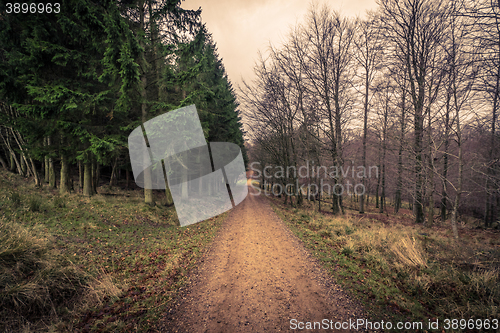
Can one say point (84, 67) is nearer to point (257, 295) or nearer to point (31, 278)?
point (31, 278)

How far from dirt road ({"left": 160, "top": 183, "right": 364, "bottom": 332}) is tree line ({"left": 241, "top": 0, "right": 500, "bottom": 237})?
6481mm

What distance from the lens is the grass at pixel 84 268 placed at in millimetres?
2924

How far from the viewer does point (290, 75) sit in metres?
13.1

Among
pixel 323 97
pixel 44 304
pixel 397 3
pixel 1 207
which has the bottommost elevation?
pixel 44 304

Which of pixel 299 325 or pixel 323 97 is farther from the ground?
pixel 323 97

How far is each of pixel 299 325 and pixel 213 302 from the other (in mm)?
1720

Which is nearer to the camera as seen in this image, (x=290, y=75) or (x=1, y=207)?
(x=1, y=207)

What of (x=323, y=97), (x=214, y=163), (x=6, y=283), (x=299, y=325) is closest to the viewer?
(x=6, y=283)

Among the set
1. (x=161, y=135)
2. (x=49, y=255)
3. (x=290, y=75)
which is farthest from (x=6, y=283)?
(x=290, y=75)

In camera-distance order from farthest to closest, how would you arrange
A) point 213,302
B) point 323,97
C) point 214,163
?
point 214,163 → point 323,97 → point 213,302

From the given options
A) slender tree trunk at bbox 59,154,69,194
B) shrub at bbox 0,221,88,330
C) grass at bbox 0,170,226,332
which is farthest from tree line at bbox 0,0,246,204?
shrub at bbox 0,221,88,330

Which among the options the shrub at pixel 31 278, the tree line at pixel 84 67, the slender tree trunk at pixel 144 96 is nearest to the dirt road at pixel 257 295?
the shrub at pixel 31 278

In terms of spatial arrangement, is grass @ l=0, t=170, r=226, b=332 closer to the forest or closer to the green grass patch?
the forest

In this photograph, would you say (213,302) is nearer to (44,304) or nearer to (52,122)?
(44,304)
